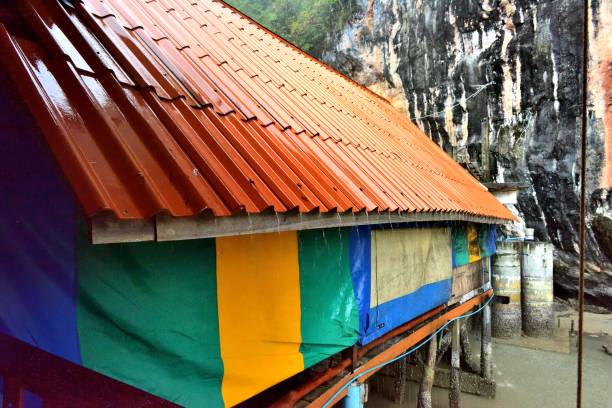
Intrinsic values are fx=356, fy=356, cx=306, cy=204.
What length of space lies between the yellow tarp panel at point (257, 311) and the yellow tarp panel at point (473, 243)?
516cm

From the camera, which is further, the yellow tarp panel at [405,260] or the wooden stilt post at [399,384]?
the wooden stilt post at [399,384]

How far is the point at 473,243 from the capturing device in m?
7.04

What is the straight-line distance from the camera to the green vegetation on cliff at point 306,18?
20219mm

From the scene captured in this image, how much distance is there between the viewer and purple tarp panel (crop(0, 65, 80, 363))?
1.68 meters

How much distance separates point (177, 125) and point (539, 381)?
10.8 meters

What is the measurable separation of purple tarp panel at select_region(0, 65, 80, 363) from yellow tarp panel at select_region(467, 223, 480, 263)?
21.5 ft

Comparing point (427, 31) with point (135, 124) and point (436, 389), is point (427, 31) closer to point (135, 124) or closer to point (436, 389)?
point (436, 389)

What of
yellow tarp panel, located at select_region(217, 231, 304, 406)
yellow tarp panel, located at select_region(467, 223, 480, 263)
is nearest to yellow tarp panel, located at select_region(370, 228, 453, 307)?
yellow tarp panel, located at select_region(217, 231, 304, 406)

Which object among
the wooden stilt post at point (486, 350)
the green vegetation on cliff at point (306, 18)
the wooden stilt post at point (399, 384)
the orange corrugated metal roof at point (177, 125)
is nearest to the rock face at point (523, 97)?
the green vegetation on cliff at point (306, 18)

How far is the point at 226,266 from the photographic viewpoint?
2211mm

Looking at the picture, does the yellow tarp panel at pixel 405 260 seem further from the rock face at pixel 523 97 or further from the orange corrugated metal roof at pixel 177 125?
the rock face at pixel 523 97

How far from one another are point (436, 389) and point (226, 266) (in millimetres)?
8420

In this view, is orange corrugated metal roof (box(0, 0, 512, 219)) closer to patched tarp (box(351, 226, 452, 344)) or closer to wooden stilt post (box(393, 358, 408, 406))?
patched tarp (box(351, 226, 452, 344))

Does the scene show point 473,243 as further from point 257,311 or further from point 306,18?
point 306,18
